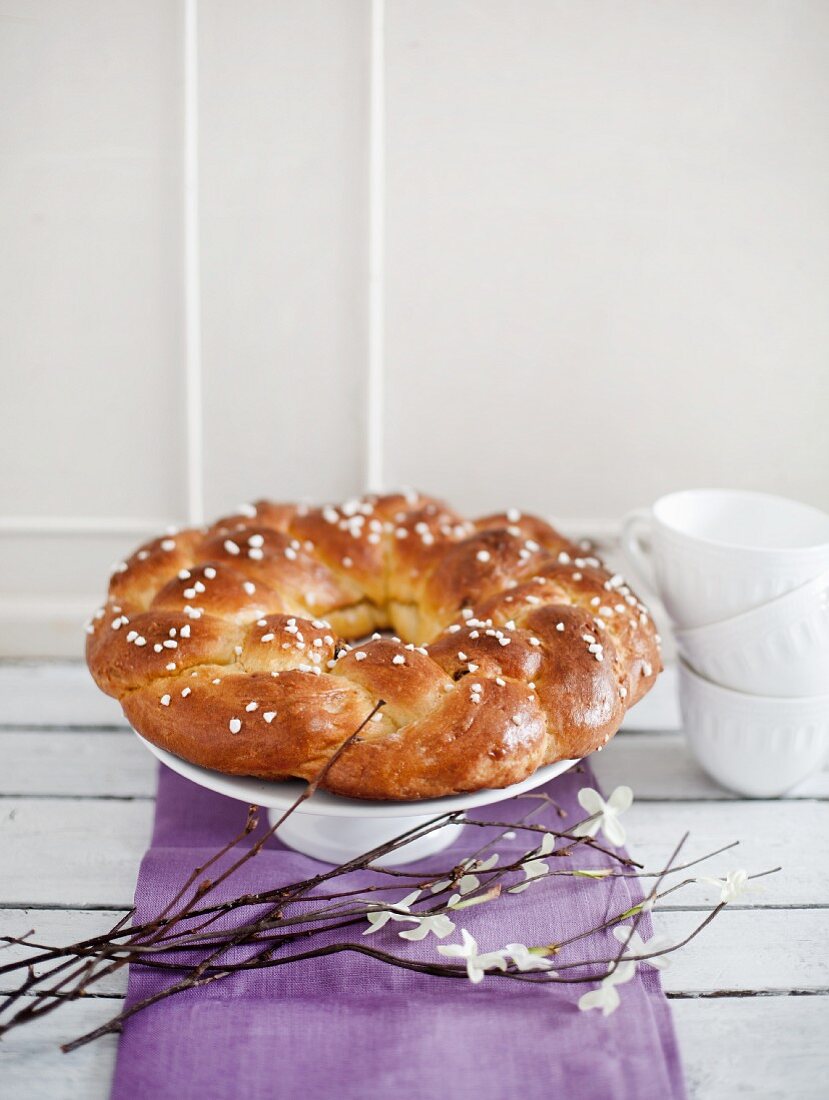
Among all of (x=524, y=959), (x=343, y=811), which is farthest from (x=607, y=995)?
(x=343, y=811)

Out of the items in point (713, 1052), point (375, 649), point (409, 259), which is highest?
point (409, 259)

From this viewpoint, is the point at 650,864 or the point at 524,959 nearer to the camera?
the point at 524,959

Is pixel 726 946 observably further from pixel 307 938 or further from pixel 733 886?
pixel 307 938

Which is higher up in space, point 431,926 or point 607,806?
point 607,806

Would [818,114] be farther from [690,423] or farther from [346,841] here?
[346,841]

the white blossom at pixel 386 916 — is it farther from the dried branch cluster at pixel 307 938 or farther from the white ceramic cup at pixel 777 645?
the white ceramic cup at pixel 777 645

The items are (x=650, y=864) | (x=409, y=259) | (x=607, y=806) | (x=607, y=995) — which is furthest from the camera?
(x=409, y=259)

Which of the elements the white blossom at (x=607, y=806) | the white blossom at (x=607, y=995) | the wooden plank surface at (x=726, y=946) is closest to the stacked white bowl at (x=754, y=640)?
the wooden plank surface at (x=726, y=946)
